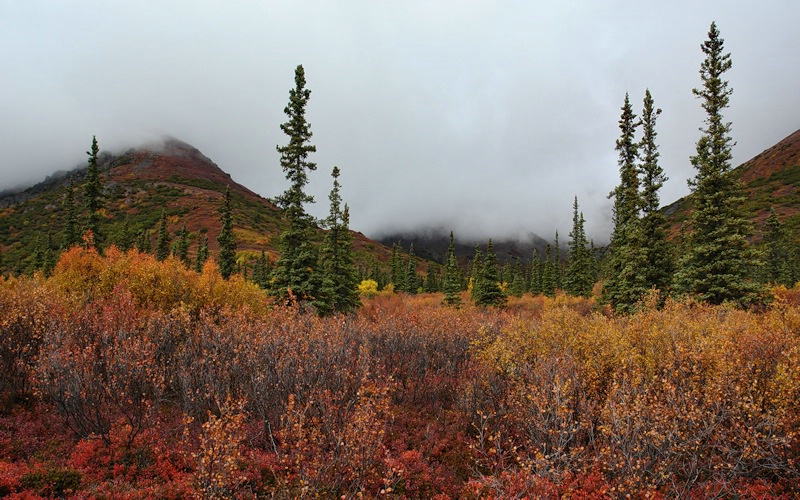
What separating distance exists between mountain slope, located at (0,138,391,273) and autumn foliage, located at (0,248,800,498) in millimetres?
63924

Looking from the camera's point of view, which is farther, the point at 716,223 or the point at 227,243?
the point at 227,243

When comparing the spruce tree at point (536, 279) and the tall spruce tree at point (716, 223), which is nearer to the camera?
the tall spruce tree at point (716, 223)

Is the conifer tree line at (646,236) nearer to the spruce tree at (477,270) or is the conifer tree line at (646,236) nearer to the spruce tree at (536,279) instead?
the spruce tree at (477,270)

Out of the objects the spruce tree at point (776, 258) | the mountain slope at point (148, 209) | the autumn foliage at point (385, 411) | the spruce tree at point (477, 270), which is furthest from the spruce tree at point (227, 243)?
the spruce tree at point (776, 258)

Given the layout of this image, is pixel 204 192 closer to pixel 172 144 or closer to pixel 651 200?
pixel 172 144

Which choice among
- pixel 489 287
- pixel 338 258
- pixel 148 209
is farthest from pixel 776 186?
pixel 148 209

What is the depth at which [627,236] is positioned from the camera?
91.8ft

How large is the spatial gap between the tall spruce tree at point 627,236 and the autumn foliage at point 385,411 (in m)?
11.9

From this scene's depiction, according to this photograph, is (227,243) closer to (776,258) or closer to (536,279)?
(536,279)

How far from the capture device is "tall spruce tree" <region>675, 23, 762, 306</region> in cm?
2162

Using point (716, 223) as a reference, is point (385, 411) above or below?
below

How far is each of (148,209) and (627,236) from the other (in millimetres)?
122722

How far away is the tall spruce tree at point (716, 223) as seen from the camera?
2162 centimetres

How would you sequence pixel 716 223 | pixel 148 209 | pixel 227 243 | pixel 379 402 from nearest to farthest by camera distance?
pixel 379 402
pixel 716 223
pixel 227 243
pixel 148 209
